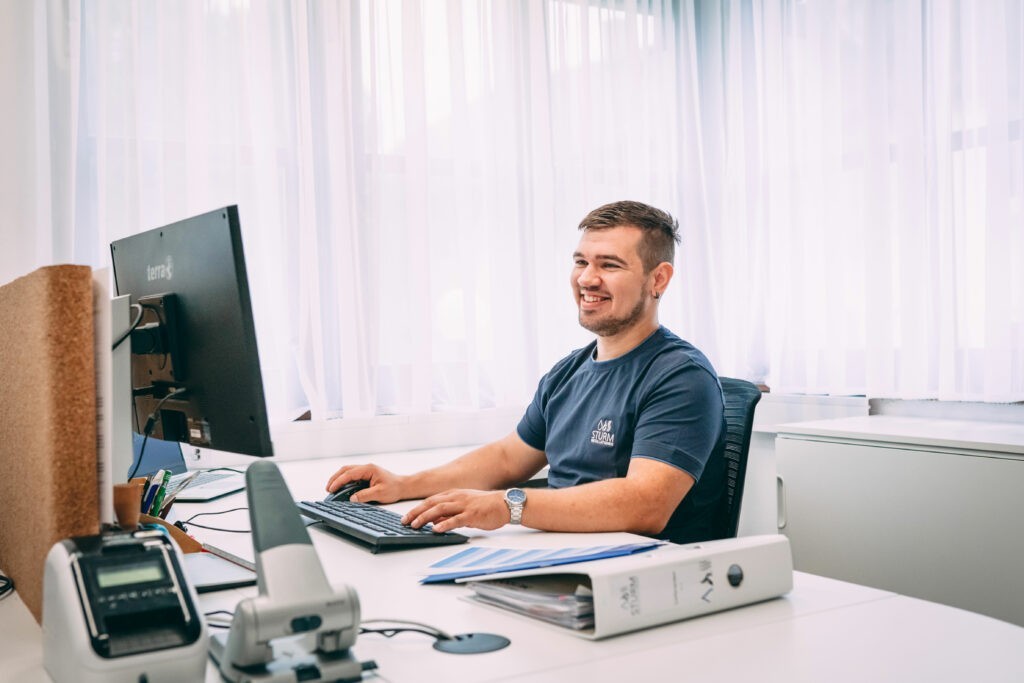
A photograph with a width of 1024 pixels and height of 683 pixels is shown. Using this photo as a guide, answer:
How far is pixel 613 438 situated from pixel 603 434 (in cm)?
3

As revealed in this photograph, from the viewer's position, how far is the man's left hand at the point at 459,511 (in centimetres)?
137

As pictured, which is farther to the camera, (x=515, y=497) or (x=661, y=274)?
(x=661, y=274)

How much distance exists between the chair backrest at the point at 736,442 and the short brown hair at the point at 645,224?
0.36m

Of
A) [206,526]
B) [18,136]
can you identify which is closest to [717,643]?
[206,526]

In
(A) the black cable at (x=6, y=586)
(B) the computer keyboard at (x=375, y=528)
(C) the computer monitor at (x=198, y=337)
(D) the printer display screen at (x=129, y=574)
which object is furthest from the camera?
(B) the computer keyboard at (x=375, y=528)

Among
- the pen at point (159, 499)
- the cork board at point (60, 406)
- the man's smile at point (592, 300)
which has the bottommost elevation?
the pen at point (159, 499)

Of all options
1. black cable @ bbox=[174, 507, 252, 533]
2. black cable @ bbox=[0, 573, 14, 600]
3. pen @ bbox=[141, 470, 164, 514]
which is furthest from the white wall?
black cable @ bbox=[0, 573, 14, 600]

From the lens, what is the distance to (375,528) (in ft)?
4.54

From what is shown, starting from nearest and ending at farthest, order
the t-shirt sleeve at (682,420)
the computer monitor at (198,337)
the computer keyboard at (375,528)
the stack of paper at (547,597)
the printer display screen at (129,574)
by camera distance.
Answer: the printer display screen at (129,574) < the stack of paper at (547,597) < the computer monitor at (198,337) < the computer keyboard at (375,528) < the t-shirt sleeve at (682,420)

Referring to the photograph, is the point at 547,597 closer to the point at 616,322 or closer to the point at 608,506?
the point at 608,506

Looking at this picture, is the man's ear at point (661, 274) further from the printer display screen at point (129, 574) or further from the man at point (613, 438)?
the printer display screen at point (129, 574)

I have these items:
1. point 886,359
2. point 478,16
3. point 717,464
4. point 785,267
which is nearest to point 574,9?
point 478,16

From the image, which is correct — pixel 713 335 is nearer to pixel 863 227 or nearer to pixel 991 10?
pixel 863 227

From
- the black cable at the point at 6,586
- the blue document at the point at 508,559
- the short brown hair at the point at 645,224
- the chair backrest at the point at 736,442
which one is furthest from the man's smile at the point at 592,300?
the black cable at the point at 6,586
